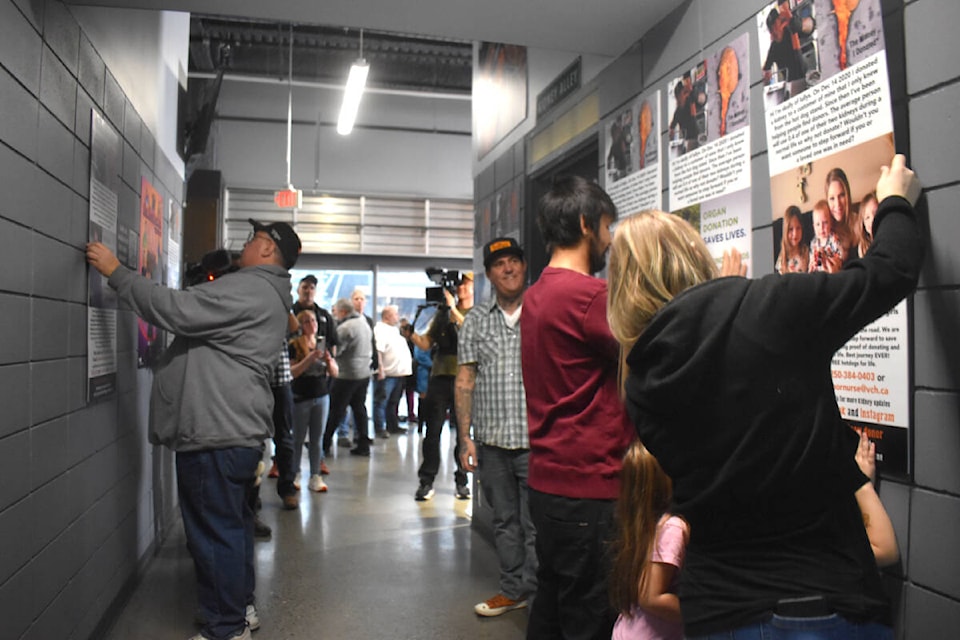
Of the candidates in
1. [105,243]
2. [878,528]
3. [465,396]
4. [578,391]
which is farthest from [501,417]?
[105,243]

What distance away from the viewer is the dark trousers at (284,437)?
12.9ft

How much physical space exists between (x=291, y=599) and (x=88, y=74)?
2.05 m

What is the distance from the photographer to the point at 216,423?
2229 mm

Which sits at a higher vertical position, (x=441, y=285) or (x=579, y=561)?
(x=441, y=285)

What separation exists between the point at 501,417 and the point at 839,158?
1371 mm

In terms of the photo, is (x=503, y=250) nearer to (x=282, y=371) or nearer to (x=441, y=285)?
(x=441, y=285)

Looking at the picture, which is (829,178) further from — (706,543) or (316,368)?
(316,368)

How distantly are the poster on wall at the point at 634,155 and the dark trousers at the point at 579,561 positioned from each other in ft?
3.41

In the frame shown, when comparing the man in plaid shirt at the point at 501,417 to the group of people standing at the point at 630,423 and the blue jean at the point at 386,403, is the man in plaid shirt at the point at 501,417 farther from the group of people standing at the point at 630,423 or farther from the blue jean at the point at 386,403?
the blue jean at the point at 386,403

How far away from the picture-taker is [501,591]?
266 cm

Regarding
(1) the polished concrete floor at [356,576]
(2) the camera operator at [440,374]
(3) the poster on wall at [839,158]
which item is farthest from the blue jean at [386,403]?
(3) the poster on wall at [839,158]

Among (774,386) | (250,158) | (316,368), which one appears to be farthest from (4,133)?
(250,158)

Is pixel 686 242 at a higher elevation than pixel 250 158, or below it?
below

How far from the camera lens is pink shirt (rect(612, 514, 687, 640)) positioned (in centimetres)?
112
